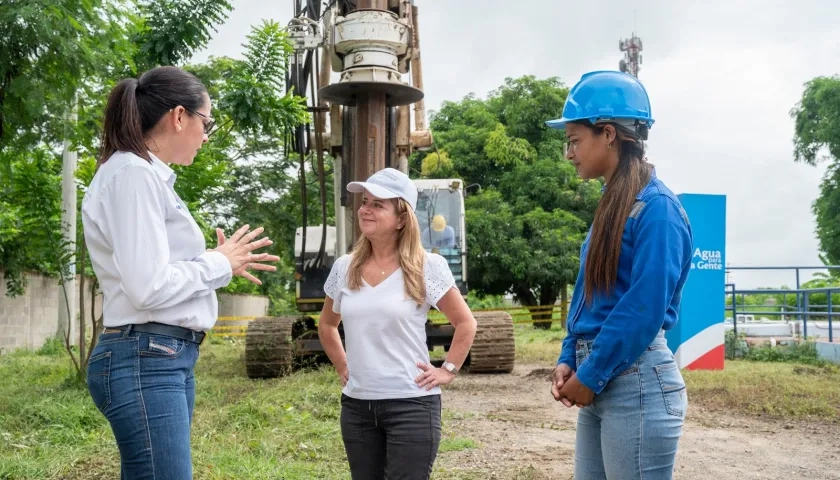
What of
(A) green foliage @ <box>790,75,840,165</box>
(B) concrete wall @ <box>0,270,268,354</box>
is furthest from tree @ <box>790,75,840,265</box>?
(B) concrete wall @ <box>0,270,268,354</box>

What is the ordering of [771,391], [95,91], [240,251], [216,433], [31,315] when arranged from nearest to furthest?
[240,251], [216,433], [95,91], [771,391], [31,315]

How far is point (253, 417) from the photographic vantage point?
7.15 metres

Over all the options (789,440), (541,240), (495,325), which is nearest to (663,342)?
(789,440)

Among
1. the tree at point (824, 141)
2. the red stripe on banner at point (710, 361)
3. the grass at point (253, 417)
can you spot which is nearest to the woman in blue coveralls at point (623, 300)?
the grass at point (253, 417)

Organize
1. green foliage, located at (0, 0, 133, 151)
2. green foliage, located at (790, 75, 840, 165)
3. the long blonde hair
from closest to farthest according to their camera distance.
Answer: the long blonde hair → green foliage, located at (0, 0, 133, 151) → green foliage, located at (790, 75, 840, 165)

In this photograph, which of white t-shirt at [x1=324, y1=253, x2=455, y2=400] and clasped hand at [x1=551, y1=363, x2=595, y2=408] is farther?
white t-shirt at [x1=324, y1=253, x2=455, y2=400]

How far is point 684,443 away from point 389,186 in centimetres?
482

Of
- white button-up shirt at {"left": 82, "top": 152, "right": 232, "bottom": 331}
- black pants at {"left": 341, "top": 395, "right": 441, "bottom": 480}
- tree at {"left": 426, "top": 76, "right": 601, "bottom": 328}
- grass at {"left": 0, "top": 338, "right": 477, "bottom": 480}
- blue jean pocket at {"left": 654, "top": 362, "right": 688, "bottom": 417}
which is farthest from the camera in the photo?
tree at {"left": 426, "top": 76, "right": 601, "bottom": 328}

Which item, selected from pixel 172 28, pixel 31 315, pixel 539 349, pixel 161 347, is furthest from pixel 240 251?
pixel 31 315

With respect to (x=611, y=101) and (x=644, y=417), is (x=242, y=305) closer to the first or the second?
(x=611, y=101)

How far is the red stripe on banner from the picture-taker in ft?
41.3

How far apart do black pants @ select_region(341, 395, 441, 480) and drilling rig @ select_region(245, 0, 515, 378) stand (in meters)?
4.15

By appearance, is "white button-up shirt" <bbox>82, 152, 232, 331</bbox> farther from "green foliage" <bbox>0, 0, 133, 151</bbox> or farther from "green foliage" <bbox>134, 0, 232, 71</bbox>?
"green foliage" <bbox>134, 0, 232, 71</bbox>

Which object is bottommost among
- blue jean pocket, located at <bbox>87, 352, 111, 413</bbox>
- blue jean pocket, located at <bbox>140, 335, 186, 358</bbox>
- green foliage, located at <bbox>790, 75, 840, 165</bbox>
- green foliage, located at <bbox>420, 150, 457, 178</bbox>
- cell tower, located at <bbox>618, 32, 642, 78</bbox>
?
blue jean pocket, located at <bbox>87, 352, 111, 413</bbox>
